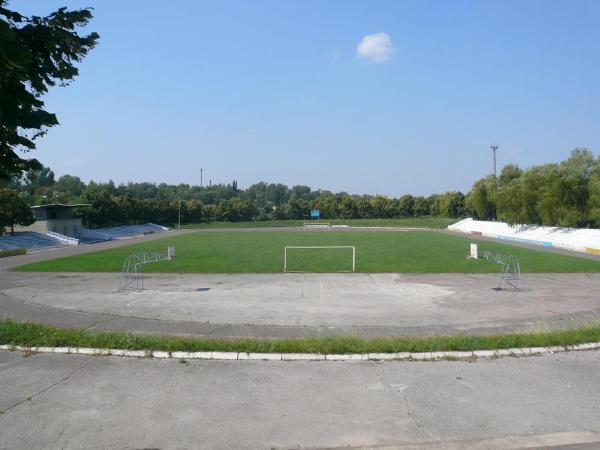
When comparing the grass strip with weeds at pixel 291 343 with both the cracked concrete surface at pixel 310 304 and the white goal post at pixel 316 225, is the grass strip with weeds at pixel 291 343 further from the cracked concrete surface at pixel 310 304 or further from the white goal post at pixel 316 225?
the white goal post at pixel 316 225

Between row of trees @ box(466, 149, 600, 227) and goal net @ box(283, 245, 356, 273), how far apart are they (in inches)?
1042

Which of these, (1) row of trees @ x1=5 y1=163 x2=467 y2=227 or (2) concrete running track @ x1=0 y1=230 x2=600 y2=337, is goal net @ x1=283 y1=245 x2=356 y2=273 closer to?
(2) concrete running track @ x1=0 y1=230 x2=600 y2=337

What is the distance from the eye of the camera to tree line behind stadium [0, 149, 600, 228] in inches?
1858

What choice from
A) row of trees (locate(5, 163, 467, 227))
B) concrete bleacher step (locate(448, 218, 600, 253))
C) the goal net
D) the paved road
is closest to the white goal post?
row of trees (locate(5, 163, 467, 227))

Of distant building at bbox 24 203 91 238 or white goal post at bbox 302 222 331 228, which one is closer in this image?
distant building at bbox 24 203 91 238

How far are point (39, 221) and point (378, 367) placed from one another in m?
61.1

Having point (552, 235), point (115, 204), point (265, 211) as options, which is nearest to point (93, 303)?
point (552, 235)

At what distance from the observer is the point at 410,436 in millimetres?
5863

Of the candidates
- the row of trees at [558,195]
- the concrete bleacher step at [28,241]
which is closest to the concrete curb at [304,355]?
the row of trees at [558,195]

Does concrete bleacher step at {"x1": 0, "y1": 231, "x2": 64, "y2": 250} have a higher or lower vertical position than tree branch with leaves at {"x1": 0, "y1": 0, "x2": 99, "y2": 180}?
lower

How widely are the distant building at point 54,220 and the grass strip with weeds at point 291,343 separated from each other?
5440cm

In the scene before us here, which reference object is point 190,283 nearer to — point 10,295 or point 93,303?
point 93,303

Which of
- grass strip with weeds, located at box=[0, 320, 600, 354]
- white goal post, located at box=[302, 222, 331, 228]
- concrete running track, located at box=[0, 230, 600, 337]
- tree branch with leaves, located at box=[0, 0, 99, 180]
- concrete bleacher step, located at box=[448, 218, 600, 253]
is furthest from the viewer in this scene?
white goal post, located at box=[302, 222, 331, 228]

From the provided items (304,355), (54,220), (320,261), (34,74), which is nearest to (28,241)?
(54,220)
